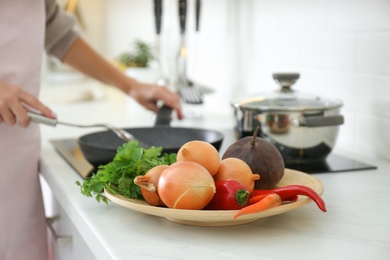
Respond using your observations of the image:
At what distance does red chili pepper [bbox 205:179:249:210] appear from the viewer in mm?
857

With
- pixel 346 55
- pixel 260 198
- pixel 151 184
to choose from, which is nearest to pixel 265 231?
pixel 260 198

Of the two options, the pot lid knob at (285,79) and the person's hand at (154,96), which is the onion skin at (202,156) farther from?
the person's hand at (154,96)

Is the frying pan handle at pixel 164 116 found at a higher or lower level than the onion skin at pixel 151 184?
lower

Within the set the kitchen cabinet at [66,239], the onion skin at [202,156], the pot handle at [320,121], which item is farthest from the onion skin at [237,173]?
the pot handle at [320,121]

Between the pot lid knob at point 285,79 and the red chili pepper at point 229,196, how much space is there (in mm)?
463

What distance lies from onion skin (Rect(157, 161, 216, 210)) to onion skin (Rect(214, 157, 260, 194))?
6cm

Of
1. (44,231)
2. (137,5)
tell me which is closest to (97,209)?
(44,231)

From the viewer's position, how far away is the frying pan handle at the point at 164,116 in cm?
160

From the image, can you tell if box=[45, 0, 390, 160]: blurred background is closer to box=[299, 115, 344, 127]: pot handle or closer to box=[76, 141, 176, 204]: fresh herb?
box=[299, 115, 344, 127]: pot handle

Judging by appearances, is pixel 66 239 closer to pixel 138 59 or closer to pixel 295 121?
pixel 295 121

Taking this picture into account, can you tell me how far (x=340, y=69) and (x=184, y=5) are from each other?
69 cm

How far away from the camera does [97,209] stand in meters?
0.99

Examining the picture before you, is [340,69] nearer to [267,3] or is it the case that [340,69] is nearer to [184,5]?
[267,3]

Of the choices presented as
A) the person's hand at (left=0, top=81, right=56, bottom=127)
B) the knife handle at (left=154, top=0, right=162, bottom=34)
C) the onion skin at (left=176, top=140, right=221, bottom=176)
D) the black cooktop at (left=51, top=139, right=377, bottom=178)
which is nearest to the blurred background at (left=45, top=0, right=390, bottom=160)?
the black cooktop at (left=51, top=139, right=377, bottom=178)
